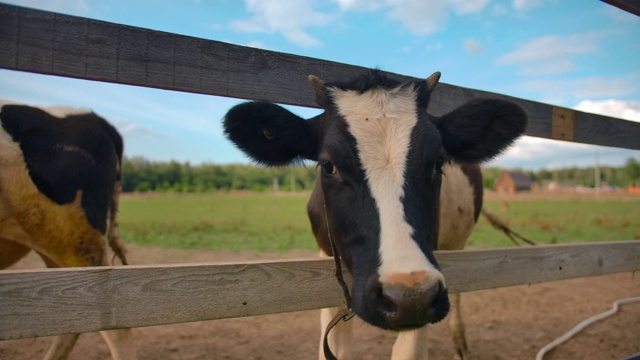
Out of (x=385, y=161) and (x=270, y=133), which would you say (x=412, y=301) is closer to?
(x=385, y=161)

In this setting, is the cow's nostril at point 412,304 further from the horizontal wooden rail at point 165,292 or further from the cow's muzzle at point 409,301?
the horizontal wooden rail at point 165,292

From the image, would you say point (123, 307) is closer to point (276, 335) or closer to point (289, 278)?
point (289, 278)

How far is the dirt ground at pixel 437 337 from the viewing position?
5.05 metres

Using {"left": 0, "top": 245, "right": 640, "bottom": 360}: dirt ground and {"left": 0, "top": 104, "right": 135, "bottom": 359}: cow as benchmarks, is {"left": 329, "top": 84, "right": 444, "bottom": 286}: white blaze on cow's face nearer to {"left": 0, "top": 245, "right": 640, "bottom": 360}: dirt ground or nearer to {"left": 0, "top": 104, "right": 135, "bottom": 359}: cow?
{"left": 0, "top": 104, "right": 135, "bottom": 359}: cow

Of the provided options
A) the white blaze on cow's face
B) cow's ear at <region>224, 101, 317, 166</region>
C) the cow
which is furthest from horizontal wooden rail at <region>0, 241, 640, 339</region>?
the cow

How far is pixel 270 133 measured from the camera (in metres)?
2.68

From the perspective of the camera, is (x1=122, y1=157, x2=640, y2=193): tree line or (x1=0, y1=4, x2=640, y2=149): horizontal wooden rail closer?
(x1=0, y1=4, x2=640, y2=149): horizontal wooden rail

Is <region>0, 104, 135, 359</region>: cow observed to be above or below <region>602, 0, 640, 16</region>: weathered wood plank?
below

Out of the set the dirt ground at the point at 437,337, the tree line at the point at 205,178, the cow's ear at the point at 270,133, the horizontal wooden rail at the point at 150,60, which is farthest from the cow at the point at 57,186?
the tree line at the point at 205,178

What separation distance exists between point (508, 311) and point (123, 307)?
655 centimetres

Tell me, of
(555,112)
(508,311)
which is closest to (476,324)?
(508,311)

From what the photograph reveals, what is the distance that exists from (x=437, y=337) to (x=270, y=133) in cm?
445

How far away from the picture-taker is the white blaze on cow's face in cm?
181

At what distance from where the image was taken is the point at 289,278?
2.33 m
